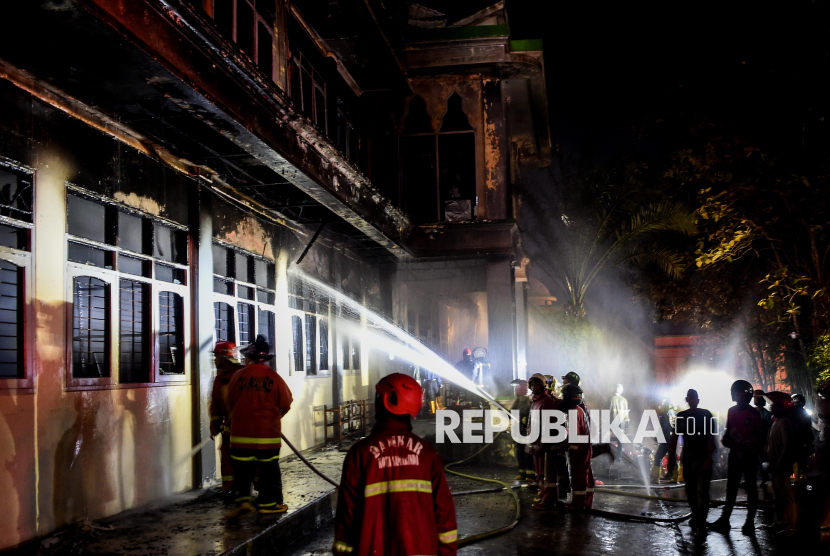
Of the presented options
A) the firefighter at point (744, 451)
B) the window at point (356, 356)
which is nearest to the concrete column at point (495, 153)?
the window at point (356, 356)

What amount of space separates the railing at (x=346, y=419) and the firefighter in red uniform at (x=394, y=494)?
10.7 meters

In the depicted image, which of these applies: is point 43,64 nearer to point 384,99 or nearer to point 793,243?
point 384,99

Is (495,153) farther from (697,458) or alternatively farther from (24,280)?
(24,280)

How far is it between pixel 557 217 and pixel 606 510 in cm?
1444

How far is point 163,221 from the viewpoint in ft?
29.0

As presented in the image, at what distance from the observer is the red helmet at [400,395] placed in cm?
390

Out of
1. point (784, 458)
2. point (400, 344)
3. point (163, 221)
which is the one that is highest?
point (163, 221)

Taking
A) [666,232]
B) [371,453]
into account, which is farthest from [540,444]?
[666,232]

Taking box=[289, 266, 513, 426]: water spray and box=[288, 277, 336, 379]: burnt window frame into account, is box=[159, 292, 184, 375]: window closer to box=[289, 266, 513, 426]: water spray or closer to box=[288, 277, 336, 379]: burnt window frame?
box=[288, 277, 336, 379]: burnt window frame

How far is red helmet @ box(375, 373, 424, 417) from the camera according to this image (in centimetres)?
390

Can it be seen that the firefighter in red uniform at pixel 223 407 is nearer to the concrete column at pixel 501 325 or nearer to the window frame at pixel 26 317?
the window frame at pixel 26 317

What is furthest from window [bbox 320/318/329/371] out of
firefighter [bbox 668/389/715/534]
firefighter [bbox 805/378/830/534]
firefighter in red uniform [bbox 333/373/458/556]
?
firefighter in red uniform [bbox 333/373/458/556]

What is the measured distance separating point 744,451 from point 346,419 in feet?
28.1

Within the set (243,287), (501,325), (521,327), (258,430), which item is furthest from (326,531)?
(521,327)
